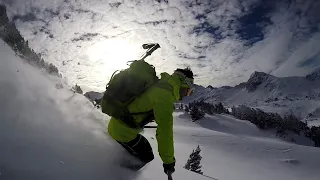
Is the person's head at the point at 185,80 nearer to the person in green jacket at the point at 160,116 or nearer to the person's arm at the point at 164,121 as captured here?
the person in green jacket at the point at 160,116

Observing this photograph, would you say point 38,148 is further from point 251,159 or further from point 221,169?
point 251,159

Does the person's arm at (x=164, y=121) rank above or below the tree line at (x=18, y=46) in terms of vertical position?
below

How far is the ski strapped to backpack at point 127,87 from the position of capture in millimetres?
4090

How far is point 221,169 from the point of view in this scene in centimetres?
3075

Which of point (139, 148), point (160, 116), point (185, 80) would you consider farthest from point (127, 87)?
point (139, 148)

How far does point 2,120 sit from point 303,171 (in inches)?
1675

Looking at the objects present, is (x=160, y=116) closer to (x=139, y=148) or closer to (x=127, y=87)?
(x=127, y=87)

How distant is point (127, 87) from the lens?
4.09 metres

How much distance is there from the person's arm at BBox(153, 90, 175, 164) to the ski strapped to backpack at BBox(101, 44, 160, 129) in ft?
1.14

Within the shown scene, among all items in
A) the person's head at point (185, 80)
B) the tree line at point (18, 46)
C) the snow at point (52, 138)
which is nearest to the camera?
the snow at point (52, 138)

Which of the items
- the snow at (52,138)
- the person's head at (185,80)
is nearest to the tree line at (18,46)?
the snow at (52,138)

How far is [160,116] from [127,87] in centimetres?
63

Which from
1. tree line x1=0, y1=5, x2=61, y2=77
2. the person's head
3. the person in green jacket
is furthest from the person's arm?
tree line x1=0, y1=5, x2=61, y2=77

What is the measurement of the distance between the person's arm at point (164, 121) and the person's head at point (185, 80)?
0.54 m
